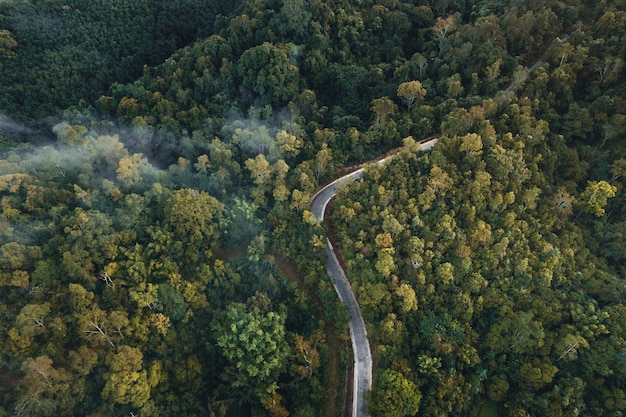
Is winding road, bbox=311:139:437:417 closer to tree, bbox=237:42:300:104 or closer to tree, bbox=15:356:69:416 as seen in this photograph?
tree, bbox=237:42:300:104

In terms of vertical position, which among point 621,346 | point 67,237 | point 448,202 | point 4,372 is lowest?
point 621,346

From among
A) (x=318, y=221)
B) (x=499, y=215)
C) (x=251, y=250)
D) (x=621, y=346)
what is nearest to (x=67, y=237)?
(x=251, y=250)

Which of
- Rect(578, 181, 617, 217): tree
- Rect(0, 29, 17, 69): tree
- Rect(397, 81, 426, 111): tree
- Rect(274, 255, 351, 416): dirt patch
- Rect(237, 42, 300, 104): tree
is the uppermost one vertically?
Rect(0, 29, 17, 69): tree

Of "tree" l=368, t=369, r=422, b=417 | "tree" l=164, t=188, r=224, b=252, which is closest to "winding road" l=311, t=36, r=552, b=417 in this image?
"tree" l=368, t=369, r=422, b=417

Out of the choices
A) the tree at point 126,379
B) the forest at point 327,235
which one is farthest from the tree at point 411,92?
the tree at point 126,379

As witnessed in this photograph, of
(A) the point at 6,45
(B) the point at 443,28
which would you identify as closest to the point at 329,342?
(B) the point at 443,28

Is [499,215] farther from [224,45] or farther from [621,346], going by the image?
[224,45]

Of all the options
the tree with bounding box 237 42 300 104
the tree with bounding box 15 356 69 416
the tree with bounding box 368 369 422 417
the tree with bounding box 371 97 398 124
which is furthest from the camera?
the tree with bounding box 237 42 300 104
